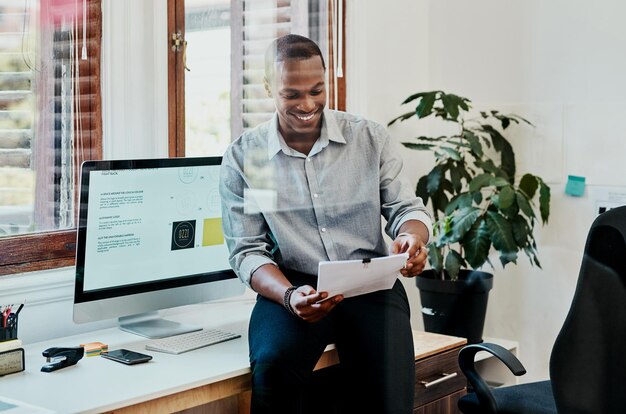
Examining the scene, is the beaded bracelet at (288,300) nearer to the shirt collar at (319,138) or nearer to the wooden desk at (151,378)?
the wooden desk at (151,378)

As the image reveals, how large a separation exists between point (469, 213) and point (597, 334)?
1.12m

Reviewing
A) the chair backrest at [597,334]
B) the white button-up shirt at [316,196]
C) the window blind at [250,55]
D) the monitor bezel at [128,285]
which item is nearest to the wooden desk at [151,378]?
the monitor bezel at [128,285]

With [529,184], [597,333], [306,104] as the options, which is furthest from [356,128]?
[529,184]

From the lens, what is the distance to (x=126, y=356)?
1.67 meters

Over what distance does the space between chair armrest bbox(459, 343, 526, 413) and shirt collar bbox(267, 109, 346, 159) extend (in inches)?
21.4

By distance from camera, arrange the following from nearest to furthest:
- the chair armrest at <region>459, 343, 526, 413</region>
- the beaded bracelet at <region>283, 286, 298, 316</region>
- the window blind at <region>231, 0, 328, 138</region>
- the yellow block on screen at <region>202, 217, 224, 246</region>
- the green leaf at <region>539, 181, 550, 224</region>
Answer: the beaded bracelet at <region>283, 286, 298, 316</region> → the chair armrest at <region>459, 343, 526, 413</region> → the yellow block on screen at <region>202, 217, 224, 246</region> → the window blind at <region>231, 0, 328, 138</region> → the green leaf at <region>539, 181, 550, 224</region>

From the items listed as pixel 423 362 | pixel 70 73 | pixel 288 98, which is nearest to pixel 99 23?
pixel 70 73

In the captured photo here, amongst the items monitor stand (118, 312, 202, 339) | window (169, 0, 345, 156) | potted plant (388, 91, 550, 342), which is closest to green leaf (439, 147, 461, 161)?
potted plant (388, 91, 550, 342)

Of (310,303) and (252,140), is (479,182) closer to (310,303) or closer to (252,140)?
(252,140)

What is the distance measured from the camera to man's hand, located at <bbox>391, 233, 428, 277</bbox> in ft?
5.69

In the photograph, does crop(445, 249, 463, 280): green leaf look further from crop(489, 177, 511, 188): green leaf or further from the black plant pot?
crop(489, 177, 511, 188): green leaf

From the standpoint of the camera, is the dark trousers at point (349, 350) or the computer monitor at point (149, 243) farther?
the computer monitor at point (149, 243)

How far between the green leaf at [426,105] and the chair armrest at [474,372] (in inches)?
39.7

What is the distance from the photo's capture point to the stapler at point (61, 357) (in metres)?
1.60
